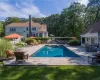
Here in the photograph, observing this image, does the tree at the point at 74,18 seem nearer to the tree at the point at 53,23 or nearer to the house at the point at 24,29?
the house at the point at 24,29

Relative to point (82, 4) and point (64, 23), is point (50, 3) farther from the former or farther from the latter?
point (64, 23)

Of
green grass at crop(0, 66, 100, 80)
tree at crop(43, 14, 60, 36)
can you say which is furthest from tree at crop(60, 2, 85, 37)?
green grass at crop(0, 66, 100, 80)

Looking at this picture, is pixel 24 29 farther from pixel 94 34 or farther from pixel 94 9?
pixel 94 34

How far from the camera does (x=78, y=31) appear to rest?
54469mm

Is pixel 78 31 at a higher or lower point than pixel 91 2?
lower

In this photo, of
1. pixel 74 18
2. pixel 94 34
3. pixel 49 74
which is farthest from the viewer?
pixel 74 18

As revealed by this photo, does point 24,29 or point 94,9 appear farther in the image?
point 24,29

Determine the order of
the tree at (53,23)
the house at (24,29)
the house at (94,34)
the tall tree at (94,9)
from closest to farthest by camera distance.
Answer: the house at (94,34)
the tall tree at (94,9)
the house at (24,29)
the tree at (53,23)

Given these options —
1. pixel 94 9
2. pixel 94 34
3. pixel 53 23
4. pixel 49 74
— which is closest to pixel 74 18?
pixel 94 9

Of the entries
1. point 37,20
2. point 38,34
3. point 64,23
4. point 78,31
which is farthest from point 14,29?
point 37,20

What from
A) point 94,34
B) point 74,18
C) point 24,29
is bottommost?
point 94,34

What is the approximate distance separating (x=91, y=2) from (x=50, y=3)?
22468 mm

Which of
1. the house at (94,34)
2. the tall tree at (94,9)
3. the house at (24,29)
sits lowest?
the house at (94,34)

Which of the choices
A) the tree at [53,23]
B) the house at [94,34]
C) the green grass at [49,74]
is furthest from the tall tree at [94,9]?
the green grass at [49,74]
